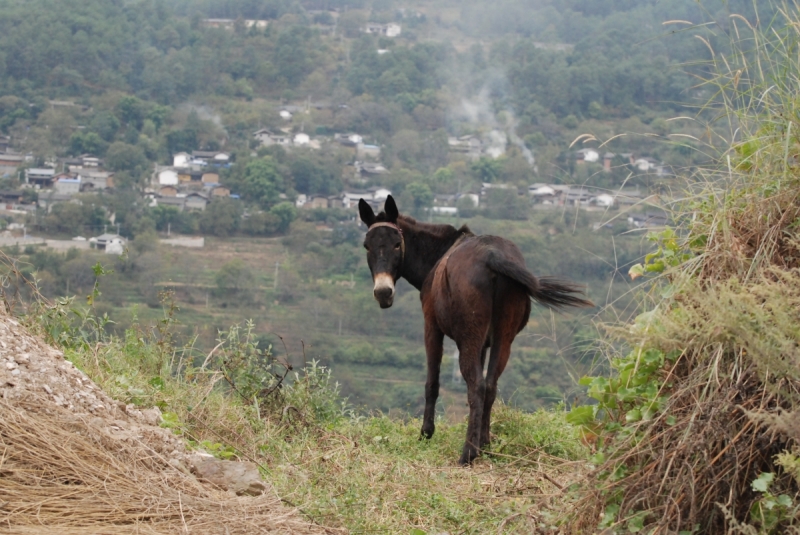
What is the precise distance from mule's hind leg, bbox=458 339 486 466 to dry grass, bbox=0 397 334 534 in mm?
2059

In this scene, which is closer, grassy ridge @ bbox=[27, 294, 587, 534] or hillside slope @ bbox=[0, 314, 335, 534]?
hillside slope @ bbox=[0, 314, 335, 534]

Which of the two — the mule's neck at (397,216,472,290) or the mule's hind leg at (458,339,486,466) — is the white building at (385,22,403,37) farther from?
the mule's hind leg at (458,339,486,466)

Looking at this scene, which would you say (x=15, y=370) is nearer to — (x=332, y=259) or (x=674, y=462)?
Answer: (x=674, y=462)

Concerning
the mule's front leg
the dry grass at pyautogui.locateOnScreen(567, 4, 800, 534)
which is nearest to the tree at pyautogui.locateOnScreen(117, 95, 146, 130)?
the mule's front leg

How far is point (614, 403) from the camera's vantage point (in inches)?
166

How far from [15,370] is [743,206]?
387cm

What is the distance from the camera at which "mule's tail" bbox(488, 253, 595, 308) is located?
6430mm

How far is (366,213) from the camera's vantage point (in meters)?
7.88

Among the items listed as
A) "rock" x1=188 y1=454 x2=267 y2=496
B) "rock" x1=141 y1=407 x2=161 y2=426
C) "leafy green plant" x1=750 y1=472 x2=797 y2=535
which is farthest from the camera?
"rock" x1=141 y1=407 x2=161 y2=426

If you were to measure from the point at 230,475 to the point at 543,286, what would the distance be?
111 inches

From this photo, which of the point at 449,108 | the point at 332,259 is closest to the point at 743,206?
the point at 332,259

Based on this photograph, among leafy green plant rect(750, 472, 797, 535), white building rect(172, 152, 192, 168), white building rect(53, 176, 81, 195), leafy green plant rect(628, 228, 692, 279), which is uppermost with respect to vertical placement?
leafy green plant rect(628, 228, 692, 279)

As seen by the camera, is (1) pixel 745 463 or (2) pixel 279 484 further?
(2) pixel 279 484

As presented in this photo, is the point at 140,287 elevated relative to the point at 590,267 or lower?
lower
